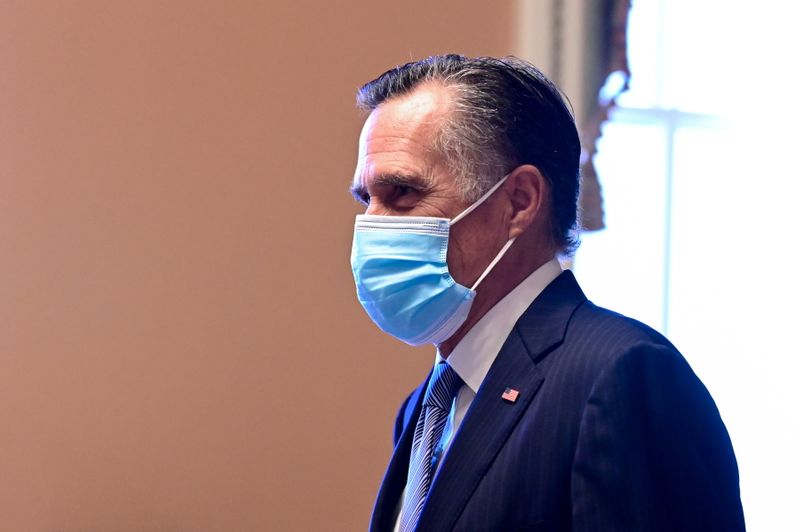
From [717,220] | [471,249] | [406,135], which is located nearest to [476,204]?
[471,249]

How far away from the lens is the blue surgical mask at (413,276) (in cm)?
170

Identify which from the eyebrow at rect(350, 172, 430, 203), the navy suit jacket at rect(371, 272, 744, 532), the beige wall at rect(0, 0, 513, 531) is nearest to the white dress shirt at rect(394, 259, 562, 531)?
the navy suit jacket at rect(371, 272, 744, 532)

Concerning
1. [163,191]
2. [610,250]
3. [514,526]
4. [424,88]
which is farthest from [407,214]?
[610,250]

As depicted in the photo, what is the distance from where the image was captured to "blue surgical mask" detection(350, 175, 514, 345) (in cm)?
170

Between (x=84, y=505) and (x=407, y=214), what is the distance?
163cm

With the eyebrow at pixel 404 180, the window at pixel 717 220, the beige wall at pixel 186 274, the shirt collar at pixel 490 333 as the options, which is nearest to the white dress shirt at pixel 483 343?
the shirt collar at pixel 490 333

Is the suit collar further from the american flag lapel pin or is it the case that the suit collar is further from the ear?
the ear

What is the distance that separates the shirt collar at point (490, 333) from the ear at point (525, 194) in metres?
0.09

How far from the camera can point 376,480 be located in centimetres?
307

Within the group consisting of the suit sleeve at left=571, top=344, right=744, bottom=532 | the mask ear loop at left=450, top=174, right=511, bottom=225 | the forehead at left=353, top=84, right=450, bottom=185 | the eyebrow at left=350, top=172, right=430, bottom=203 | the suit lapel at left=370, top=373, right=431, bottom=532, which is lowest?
the suit lapel at left=370, top=373, right=431, bottom=532

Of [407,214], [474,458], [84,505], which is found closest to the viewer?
[474,458]

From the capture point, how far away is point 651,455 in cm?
133

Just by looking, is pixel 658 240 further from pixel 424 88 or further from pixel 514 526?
pixel 514 526

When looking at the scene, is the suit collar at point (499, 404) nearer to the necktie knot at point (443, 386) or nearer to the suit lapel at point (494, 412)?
the suit lapel at point (494, 412)
